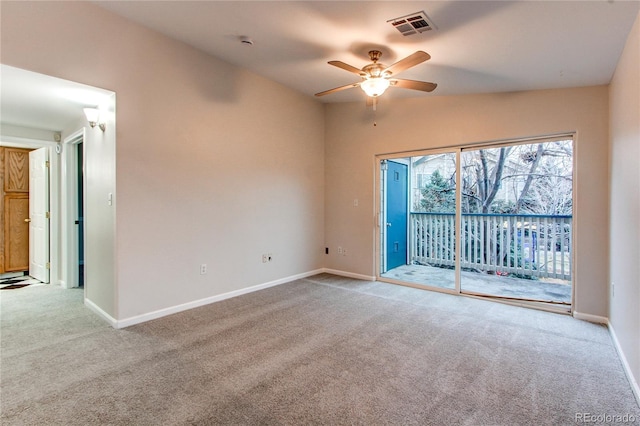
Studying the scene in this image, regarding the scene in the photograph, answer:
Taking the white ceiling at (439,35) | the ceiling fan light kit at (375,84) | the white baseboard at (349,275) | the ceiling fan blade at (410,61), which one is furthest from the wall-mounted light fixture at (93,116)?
the white baseboard at (349,275)

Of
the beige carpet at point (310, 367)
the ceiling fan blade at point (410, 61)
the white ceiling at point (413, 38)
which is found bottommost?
the beige carpet at point (310, 367)

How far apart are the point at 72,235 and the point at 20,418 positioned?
3365 mm

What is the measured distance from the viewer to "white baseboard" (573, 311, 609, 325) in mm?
3138

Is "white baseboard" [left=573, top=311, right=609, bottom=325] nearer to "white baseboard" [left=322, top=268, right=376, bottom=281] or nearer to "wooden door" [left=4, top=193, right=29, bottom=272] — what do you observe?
"white baseboard" [left=322, top=268, right=376, bottom=281]

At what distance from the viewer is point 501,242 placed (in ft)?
17.2

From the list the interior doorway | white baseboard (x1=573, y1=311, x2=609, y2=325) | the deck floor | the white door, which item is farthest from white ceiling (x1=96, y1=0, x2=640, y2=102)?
the white door

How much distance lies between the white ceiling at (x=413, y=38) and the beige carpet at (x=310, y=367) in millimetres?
2320

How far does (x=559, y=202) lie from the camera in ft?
15.8

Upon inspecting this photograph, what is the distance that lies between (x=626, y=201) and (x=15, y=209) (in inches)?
323

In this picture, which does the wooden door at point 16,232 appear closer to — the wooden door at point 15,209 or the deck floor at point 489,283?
the wooden door at point 15,209

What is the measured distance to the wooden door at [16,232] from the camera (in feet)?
17.2

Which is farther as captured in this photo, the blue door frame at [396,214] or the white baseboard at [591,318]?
the blue door frame at [396,214]

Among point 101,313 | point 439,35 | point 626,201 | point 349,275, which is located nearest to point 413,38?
point 439,35

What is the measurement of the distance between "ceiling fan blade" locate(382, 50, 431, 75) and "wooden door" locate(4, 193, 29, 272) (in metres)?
6.46
